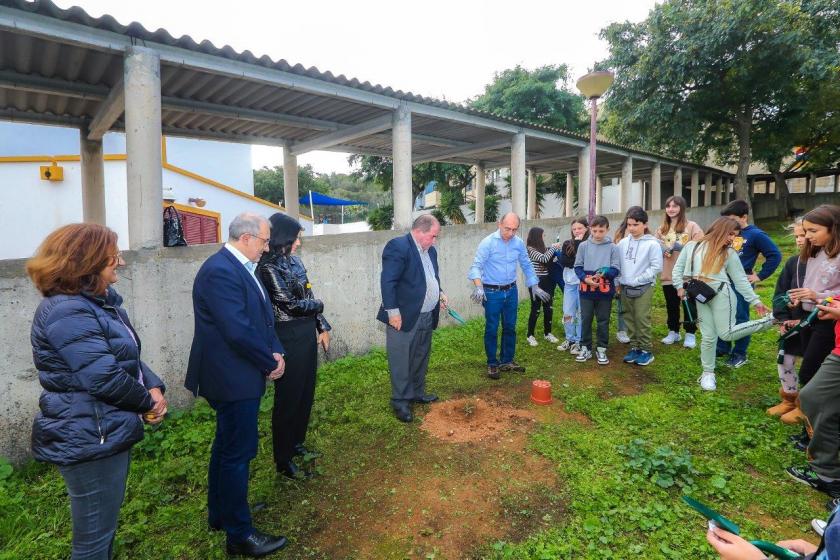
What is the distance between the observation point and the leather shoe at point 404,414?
4203 millimetres

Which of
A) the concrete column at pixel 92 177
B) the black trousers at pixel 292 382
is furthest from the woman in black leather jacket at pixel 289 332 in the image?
the concrete column at pixel 92 177

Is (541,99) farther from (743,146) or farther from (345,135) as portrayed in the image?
(345,135)

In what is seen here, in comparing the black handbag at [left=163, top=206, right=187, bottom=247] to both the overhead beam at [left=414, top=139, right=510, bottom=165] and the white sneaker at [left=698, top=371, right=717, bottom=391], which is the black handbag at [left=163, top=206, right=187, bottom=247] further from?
the white sneaker at [left=698, top=371, right=717, bottom=391]

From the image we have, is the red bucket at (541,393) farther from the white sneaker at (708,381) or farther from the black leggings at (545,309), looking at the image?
the black leggings at (545,309)

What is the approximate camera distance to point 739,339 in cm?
493

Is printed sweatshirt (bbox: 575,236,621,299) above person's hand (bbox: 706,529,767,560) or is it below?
above

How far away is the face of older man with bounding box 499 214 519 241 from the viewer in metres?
5.03

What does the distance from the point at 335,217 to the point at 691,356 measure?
4202cm

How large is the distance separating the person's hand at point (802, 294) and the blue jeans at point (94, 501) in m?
4.61

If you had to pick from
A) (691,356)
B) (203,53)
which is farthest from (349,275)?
(691,356)

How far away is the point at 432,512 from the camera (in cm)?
293

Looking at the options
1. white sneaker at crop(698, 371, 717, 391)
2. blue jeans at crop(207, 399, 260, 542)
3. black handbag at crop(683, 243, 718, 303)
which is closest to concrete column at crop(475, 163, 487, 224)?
black handbag at crop(683, 243, 718, 303)

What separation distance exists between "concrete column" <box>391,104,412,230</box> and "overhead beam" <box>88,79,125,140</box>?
11.7 feet

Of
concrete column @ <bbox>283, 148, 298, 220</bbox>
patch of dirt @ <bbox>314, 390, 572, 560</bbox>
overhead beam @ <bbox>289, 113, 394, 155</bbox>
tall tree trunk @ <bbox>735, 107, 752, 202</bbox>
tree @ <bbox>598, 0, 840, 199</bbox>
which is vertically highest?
tree @ <bbox>598, 0, 840, 199</bbox>
